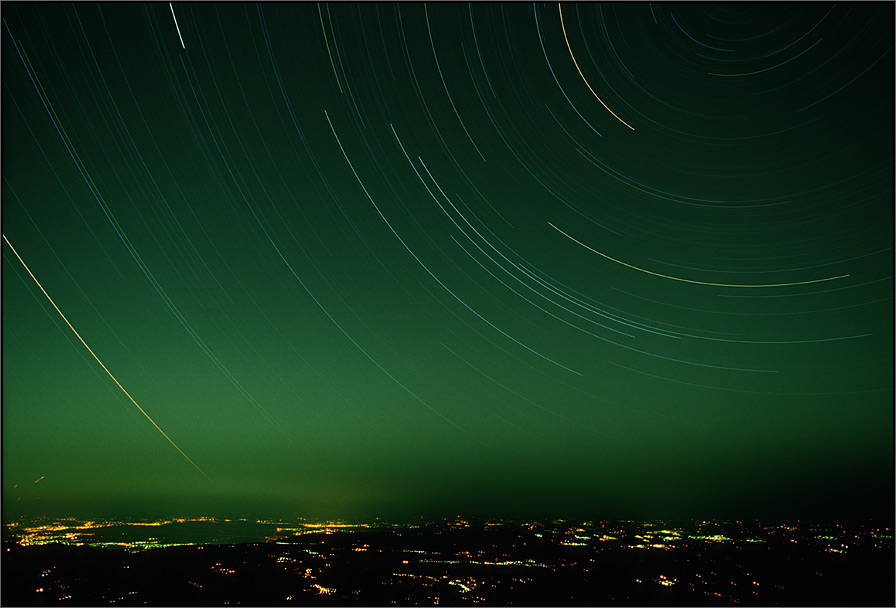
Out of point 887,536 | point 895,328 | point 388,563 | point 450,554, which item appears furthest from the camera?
point 450,554

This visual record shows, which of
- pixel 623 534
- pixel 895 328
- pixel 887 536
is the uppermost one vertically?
pixel 895 328

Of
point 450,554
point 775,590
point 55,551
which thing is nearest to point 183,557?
point 55,551

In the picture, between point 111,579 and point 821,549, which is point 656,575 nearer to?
point 821,549

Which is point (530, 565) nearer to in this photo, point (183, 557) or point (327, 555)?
point (327, 555)

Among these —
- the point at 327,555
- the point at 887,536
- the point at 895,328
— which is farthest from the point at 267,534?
the point at 895,328

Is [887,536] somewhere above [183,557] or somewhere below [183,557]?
above

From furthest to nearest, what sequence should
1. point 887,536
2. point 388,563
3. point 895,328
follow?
point 388,563 < point 887,536 < point 895,328

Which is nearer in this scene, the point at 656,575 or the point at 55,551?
the point at 55,551
